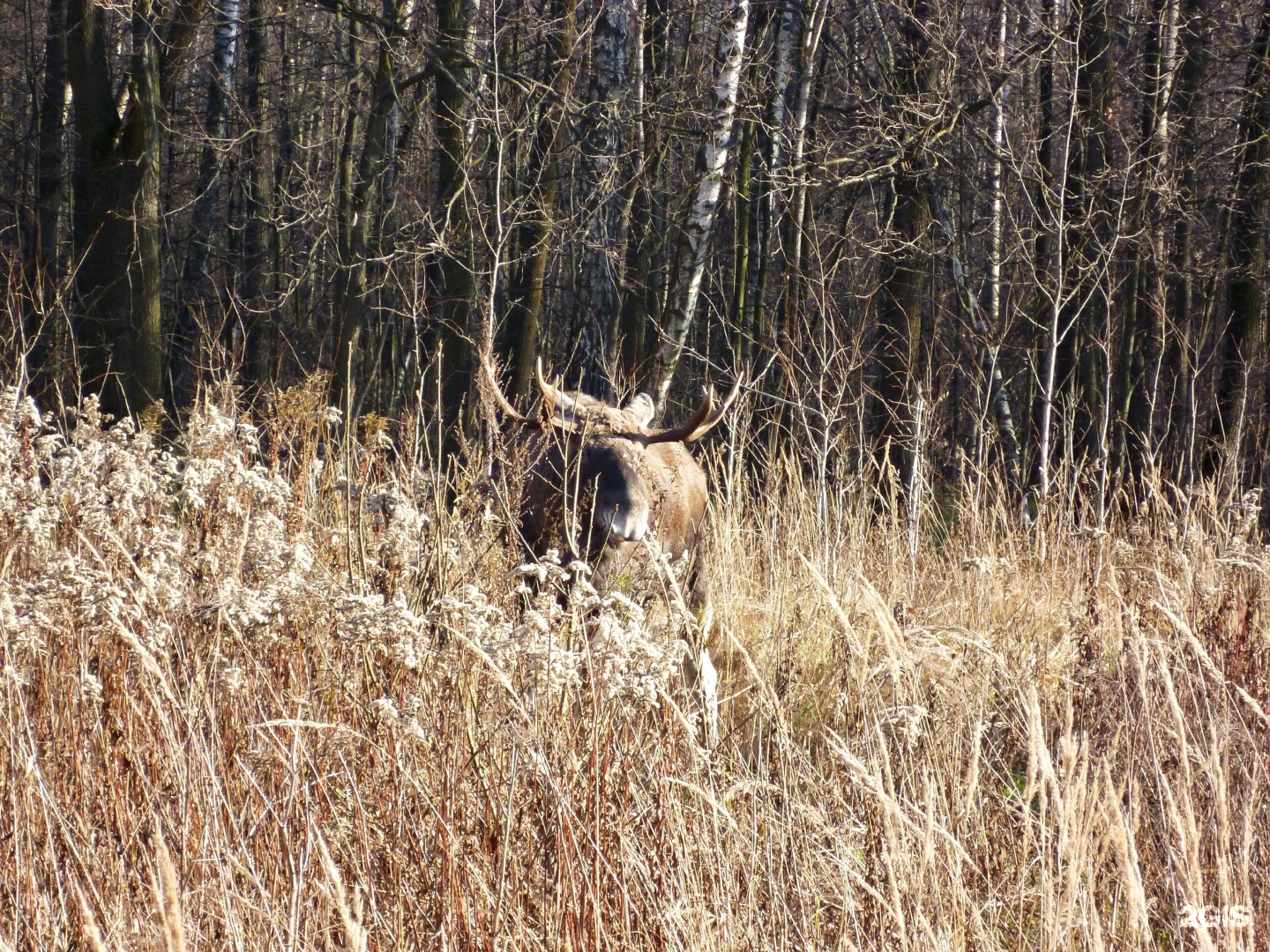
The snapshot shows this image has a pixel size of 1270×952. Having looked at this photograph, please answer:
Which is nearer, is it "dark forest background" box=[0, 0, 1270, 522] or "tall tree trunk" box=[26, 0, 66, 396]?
"dark forest background" box=[0, 0, 1270, 522]

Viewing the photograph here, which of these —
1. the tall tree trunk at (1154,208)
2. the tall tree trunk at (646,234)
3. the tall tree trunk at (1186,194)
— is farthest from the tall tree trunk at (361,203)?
the tall tree trunk at (1186,194)

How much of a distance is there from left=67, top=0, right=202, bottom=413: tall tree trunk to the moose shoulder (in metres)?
5.58

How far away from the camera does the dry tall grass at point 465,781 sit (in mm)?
2094

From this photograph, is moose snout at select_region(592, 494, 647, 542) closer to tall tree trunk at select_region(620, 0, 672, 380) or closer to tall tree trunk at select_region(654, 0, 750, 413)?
tall tree trunk at select_region(620, 0, 672, 380)

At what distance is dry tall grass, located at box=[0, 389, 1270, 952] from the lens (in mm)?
2094

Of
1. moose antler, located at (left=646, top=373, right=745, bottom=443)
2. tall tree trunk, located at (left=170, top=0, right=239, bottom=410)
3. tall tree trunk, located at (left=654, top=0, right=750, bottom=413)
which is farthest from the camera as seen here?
tall tree trunk, located at (left=170, top=0, right=239, bottom=410)

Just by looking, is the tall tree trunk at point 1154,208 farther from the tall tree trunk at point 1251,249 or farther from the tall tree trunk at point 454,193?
the tall tree trunk at point 454,193

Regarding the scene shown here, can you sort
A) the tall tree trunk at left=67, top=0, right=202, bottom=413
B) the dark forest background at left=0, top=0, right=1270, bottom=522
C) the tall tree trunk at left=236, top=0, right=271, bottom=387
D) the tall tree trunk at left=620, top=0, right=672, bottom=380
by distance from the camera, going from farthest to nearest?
1. the tall tree trunk at left=236, top=0, right=271, bottom=387
2. the tall tree trunk at left=620, top=0, right=672, bottom=380
3. the tall tree trunk at left=67, top=0, right=202, bottom=413
4. the dark forest background at left=0, top=0, right=1270, bottom=522

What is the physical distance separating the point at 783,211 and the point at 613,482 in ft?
28.0

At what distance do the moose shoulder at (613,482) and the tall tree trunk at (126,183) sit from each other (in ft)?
18.3

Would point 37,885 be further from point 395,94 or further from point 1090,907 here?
point 395,94

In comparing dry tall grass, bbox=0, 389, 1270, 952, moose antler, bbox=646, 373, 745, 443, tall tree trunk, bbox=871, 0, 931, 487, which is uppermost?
tall tree trunk, bbox=871, 0, 931, 487

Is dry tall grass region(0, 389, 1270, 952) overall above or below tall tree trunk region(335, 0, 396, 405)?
below

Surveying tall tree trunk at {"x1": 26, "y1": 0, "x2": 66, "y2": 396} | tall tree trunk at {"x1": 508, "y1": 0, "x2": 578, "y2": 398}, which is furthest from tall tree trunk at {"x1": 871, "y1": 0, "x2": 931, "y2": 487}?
tall tree trunk at {"x1": 26, "y1": 0, "x2": 66, "y2": 396}
